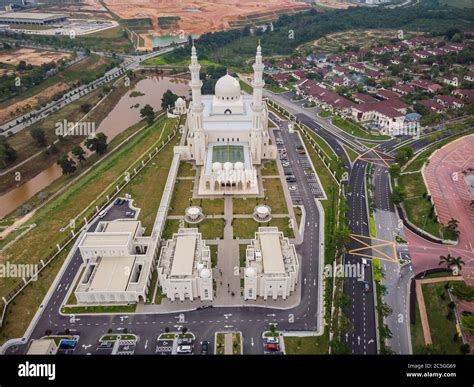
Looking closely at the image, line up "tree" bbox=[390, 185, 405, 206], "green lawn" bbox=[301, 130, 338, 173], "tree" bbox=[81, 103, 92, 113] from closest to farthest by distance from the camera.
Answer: "tree" bbox=[390, 185, 405, 206], "green lawn" bbox=[301, 130, 338, 173], "tree" bbox=[81, 103, 92, 113]

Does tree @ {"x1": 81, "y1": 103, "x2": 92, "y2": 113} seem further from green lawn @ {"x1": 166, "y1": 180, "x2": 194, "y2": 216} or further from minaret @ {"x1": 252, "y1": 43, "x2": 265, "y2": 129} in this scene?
minaret @ {"x1": 252, "y1": 43, "x2": 265, "y2": 129}

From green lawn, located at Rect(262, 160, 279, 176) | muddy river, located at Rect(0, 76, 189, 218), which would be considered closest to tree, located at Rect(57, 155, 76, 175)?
muddy river, located at Rect(0, 76, 189, 218)

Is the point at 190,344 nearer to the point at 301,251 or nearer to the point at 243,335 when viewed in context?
the point at 243,335

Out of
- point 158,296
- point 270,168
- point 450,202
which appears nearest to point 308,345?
point 158,296

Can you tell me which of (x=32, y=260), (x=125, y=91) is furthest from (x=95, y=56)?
(x=32, y=260)

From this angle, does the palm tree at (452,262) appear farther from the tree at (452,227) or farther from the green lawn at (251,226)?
the green lawn at (251,226)

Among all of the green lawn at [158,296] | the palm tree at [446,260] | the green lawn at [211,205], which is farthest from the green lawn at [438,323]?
the green lawn at [211,205]
